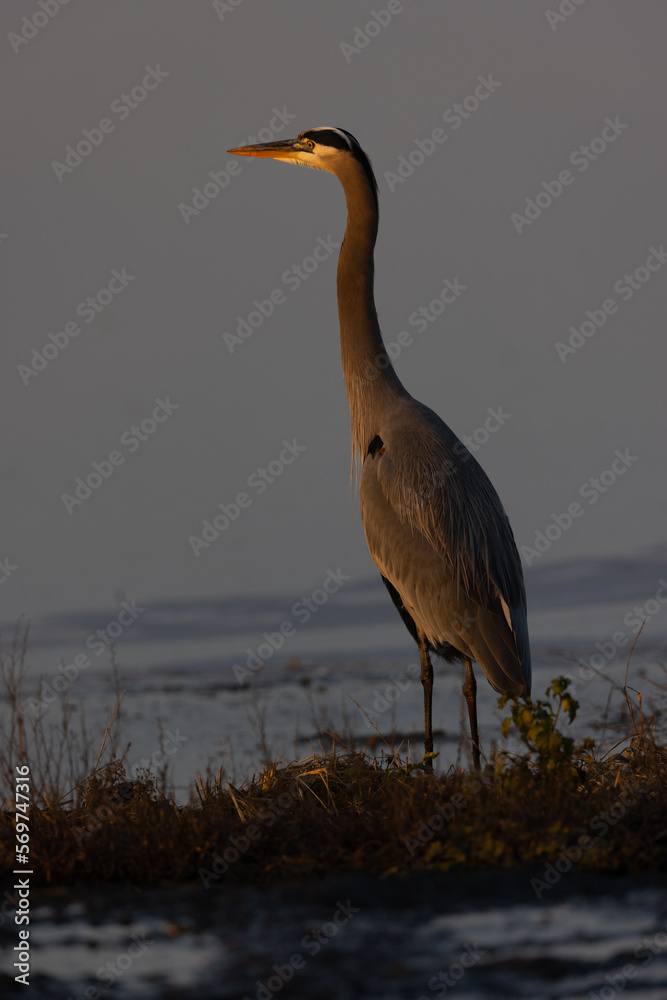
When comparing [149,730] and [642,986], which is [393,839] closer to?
[642,986]

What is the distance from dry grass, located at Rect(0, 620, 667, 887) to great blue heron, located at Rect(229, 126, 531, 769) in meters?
1.07

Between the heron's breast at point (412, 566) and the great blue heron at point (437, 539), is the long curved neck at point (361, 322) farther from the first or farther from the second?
the heron's breast at point (412, 566)

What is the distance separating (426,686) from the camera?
709cm

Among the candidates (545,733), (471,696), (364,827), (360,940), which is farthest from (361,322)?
(360,940)

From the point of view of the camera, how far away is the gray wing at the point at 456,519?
7.11 m

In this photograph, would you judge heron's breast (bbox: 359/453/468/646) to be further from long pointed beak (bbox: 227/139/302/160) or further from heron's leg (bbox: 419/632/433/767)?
long pointed beak (bbox: 227/139/302/160)

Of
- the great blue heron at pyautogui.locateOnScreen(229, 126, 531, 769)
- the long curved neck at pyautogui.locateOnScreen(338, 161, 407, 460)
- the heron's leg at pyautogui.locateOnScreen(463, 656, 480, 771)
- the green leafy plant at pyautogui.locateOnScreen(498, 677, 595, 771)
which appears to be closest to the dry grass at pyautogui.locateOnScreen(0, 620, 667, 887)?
the green leafy plant at pyautogui.locateOnScreen(498, 677, 595, 771)

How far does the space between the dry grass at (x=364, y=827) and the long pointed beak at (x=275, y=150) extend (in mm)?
5586

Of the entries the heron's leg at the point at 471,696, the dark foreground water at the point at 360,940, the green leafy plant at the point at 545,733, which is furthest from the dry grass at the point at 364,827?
the heron's leg at the point at 471,696

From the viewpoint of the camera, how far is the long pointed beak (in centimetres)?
923

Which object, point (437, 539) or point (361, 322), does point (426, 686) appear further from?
point (361, 322)

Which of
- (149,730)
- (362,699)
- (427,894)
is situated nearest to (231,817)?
(427,894)

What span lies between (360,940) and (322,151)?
6.62 meters

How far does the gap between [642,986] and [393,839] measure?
162 centimetres
